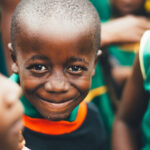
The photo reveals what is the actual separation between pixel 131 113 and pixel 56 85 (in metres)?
0.55

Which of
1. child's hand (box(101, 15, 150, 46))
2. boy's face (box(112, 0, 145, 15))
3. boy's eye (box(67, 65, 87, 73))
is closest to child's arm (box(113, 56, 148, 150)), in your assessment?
child's hand (box(101, 15, 150, 46))

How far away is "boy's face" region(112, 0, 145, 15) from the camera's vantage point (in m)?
1.92

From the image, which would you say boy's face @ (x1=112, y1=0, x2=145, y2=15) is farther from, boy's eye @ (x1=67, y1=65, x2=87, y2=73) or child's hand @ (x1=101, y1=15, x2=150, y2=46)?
boy's eye @ (x1=67, y1=65, x2=87, y2=73)

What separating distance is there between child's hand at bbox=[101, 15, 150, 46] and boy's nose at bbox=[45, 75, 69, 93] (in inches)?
20.2

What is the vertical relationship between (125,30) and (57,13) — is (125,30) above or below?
below

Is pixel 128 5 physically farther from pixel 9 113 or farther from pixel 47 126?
pixel 9 113

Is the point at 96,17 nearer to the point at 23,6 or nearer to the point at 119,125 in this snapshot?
the point at 23,6

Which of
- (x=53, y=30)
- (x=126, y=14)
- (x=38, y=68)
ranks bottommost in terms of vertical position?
(x=126, y=14)

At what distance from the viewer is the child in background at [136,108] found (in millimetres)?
1035

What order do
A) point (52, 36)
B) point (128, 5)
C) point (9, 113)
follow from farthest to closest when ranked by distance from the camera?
point (128, 5)
point (52, 36)
point (9, 113)

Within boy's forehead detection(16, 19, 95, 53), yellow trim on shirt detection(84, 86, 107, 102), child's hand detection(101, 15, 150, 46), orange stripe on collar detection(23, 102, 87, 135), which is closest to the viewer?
boy's forehead detection(16, 19, 95, 53)

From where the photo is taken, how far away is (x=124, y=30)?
133 centimetres

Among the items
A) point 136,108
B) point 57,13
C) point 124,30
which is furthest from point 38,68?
point 124,30

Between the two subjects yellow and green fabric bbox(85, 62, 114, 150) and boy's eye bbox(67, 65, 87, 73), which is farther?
yellow and green fabric bbox(85, 62, 114, 150)
